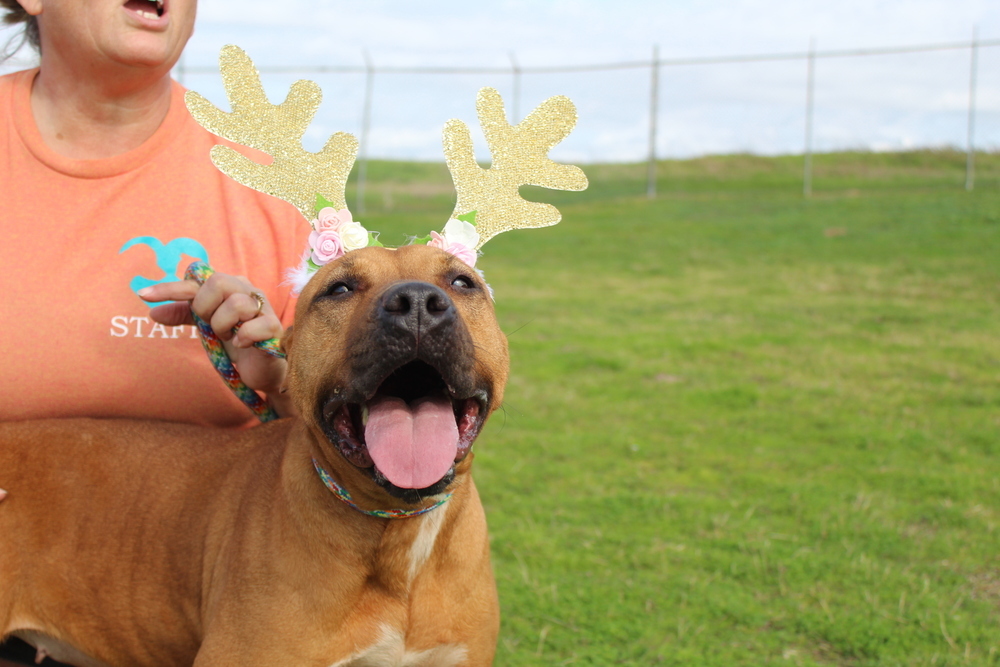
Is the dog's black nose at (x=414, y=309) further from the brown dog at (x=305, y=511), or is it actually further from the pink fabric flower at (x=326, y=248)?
the pink fabric flower at (x=326, y=248)

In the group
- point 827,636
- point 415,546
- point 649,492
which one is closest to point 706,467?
point 649,492

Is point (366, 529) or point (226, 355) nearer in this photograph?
point (366, 529)

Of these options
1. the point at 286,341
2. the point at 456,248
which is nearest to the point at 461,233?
the point at 456,248

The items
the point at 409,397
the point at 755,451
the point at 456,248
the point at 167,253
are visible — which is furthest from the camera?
the point at 755,451

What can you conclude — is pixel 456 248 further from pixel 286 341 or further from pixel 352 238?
pixel 286 341

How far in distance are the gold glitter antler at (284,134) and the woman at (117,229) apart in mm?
246

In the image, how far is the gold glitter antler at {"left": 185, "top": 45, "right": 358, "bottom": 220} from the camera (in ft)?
10.0

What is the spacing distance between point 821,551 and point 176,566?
331cm

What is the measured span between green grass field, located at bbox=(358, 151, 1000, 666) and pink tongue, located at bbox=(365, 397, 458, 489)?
1.85 meters

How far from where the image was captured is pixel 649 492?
577cm

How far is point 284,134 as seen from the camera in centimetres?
310

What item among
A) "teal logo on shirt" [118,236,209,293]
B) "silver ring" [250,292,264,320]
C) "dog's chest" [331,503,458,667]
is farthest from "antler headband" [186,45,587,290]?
"dog's chest" [331,503,458,667]

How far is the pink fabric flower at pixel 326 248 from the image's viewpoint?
287cm

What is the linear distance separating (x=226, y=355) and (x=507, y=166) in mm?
1111
